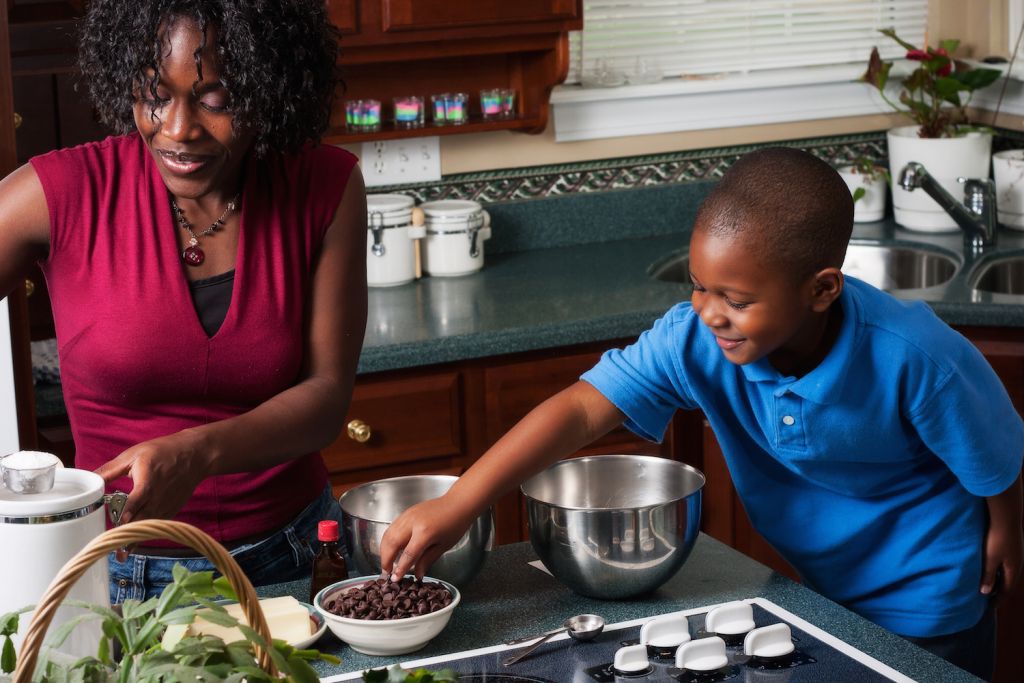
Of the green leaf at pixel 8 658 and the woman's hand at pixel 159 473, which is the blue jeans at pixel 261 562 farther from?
the green leaf at pixel 8 658

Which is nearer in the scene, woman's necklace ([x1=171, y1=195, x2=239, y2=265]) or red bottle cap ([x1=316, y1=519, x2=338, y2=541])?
red bottle cap ([x1=316, y1=519, x2=338, y2=541])

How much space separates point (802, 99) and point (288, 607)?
249 cm

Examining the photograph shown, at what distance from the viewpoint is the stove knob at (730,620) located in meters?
1.40

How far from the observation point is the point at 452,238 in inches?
120

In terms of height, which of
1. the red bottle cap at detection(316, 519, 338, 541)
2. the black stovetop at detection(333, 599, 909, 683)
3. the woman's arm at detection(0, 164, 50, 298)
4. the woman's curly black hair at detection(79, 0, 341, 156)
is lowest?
the black stovetop at detection(333, 599, 909, 683)

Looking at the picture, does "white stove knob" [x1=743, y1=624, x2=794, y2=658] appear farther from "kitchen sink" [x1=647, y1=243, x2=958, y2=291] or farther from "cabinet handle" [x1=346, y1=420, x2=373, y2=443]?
"kitchen sink" [x1=647, y1=243, x2=958, y2=291]

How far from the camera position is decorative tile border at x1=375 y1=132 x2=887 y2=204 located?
10.7ft

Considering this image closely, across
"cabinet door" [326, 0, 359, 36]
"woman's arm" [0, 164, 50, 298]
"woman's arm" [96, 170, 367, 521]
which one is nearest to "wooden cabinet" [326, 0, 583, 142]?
"cabinet door" [326, 0, 359, 36]

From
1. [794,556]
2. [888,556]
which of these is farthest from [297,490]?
[888,556]

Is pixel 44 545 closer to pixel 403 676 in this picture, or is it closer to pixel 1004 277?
pixel 403 676

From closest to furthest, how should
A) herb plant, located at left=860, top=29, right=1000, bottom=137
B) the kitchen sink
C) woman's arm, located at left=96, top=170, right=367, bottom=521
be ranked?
1. woman's arm, located at left=96, top=170, right=367, bottom=521
2. the kitchen sink
3. herb plant, located at left=860, top=29, right=1000, bottom=137

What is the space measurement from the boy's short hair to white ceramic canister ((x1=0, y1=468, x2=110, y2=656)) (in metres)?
0.71

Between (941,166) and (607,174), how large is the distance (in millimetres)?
806

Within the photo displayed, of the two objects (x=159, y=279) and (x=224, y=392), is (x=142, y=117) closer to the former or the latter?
(x=159, y=279)
